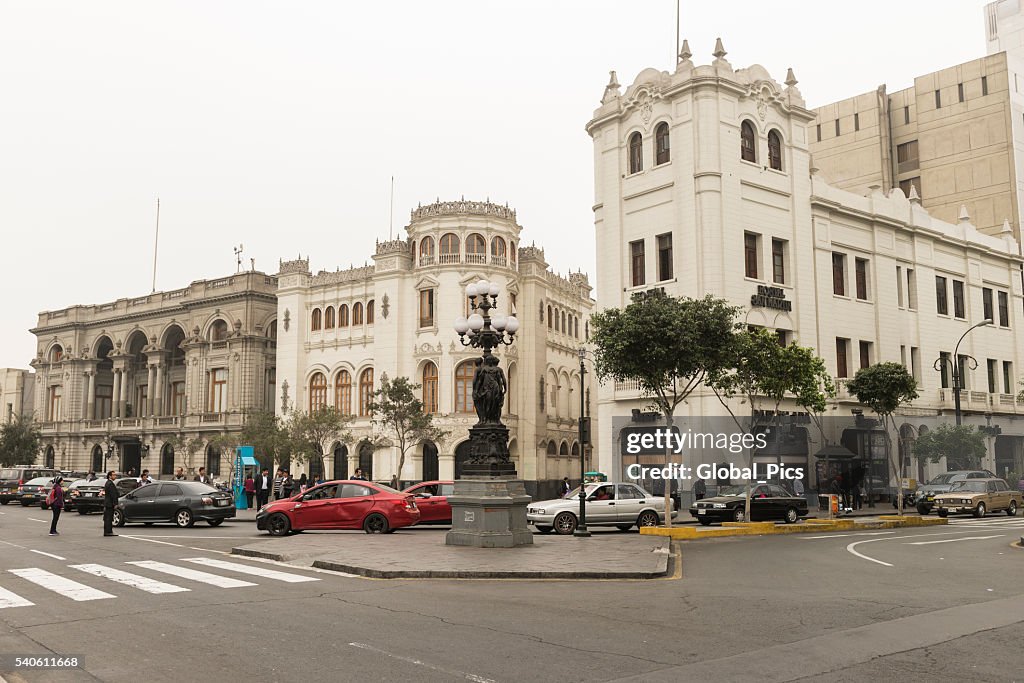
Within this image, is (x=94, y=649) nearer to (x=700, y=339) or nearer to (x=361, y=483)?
(x=361, y=483)

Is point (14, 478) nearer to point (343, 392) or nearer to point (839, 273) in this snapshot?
point (343, 392)

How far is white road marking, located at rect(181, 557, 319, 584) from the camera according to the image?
13566mm

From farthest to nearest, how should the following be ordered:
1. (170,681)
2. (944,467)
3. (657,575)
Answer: (944,467) < (657,575) < (170,681)

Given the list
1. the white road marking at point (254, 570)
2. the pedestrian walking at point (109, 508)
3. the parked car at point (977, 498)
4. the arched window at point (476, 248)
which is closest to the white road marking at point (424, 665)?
the white road marking at point (254, 570)

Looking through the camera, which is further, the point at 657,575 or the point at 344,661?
the point at 657,575

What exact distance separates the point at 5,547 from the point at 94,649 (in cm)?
1346

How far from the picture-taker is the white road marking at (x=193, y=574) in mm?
12781

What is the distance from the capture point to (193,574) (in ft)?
46.1

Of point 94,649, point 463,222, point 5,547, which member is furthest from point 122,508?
point 463,222

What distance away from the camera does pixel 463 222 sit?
49344 millimetres

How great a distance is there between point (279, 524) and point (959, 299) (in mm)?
42486

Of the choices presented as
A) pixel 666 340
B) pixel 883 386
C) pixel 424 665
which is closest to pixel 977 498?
pixel 883 386

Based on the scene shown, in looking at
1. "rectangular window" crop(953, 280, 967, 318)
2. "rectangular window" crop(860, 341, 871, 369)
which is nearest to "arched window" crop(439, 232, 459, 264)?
"rectangular window" crop(860, 341, 871, 369)

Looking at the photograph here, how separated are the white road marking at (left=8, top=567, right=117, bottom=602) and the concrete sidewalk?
393 centimetres
